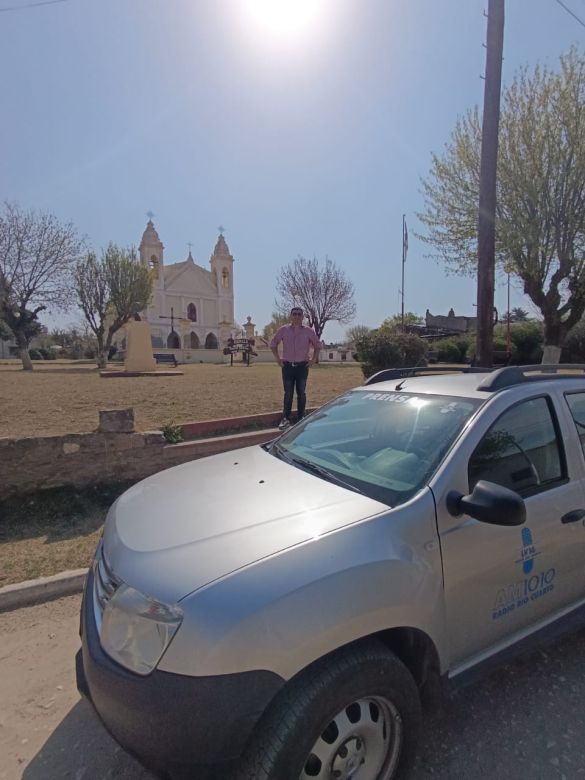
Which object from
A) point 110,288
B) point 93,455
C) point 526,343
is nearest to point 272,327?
point 110,288

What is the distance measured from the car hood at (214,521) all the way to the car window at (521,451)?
0.63 meters

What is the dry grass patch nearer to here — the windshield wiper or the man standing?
the windshield wiper

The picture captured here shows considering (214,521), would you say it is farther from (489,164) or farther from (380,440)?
(489,164)

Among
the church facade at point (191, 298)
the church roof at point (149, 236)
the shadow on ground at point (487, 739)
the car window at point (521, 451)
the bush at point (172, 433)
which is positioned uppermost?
the church roof at point (149, 236)

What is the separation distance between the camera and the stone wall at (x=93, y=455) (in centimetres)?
464

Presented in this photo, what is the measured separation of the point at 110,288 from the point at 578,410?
36368mm

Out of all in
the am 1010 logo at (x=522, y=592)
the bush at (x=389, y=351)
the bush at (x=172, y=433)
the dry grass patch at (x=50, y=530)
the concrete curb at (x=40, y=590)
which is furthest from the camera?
the bush at (x=389, y=351)

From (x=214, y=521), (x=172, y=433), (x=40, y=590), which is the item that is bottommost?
(x=40, y=590)

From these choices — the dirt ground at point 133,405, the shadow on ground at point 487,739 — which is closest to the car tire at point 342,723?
the shadow on ground at point 487,739

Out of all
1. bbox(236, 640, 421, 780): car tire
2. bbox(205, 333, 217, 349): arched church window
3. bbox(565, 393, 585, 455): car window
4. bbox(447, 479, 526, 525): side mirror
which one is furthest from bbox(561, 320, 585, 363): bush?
bbox(205, 333, 217, 349): arched church window

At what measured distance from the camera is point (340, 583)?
1.53m

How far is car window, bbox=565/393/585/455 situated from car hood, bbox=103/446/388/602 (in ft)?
4.65

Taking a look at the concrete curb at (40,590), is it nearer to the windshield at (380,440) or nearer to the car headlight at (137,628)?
the windshield at (380,440)

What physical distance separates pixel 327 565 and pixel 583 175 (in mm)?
12427
